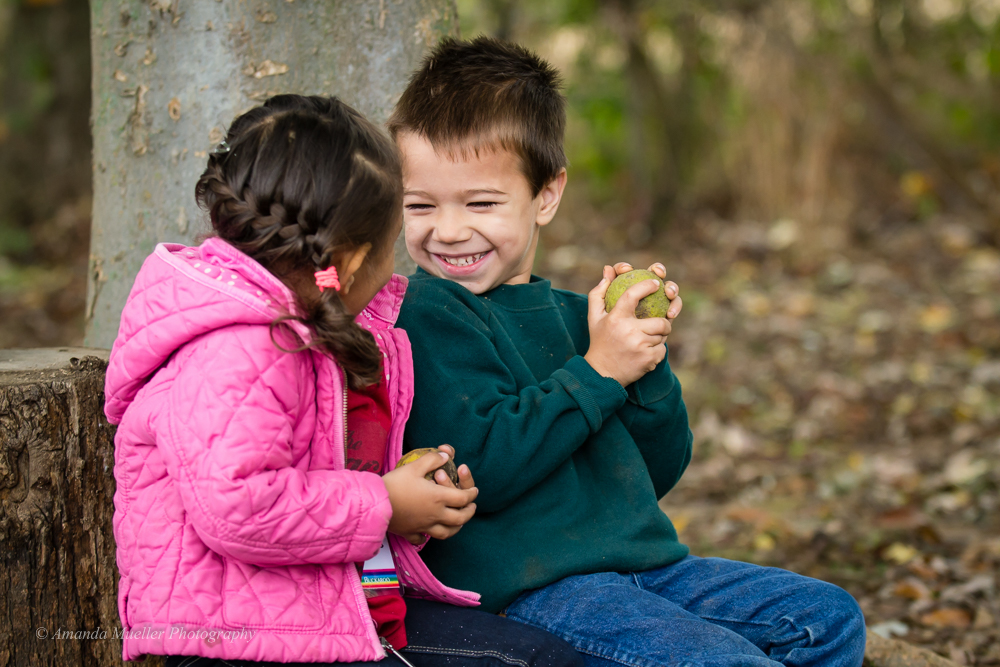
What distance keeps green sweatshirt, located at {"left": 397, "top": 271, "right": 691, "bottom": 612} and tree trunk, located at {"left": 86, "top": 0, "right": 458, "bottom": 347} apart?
2.11 ft

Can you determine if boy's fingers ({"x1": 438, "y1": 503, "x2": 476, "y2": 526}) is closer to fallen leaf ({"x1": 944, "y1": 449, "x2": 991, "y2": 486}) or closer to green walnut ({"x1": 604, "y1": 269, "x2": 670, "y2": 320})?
green walnut ({"x1": 604, "y1": 269, "x2": 670, "y2": 320})

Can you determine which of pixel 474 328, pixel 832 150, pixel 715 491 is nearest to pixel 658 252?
pixel 832 150

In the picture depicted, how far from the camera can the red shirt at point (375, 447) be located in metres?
1.92

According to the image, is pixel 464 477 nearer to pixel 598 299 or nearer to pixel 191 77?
pixel 598 299

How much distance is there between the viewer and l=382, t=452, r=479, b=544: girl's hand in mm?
1842

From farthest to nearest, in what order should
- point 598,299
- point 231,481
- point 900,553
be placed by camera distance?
point 900,553
point 598,299
point 231,481

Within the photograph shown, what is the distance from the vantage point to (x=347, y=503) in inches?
68.3

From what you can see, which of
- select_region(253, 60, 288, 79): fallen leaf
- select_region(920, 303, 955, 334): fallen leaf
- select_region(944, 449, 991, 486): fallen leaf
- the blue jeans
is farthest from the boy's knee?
select_region(920, 303, 955, 334): fallen leaf

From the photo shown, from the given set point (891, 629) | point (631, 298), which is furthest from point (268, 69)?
point (891, 629)

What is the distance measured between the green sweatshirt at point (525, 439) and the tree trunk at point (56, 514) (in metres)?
0.75

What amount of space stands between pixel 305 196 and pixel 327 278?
0.53 feet

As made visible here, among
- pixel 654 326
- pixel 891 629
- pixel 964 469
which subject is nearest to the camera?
pixel 654 326

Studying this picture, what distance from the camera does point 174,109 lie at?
2633 mm

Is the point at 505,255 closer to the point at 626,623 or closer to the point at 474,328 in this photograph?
the point at 474,328
